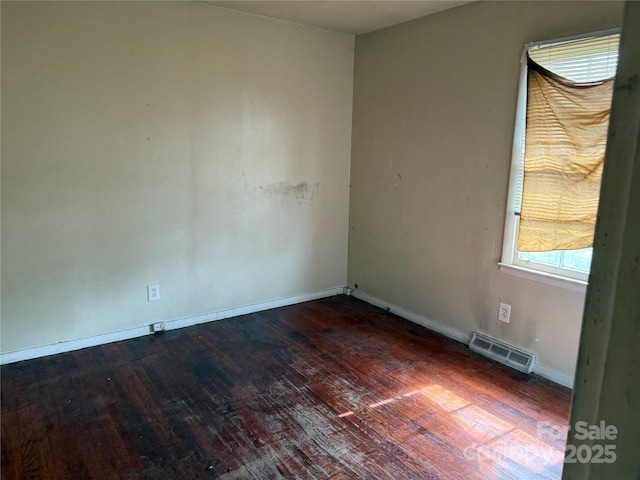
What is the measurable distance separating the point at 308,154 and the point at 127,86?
5.14 feet

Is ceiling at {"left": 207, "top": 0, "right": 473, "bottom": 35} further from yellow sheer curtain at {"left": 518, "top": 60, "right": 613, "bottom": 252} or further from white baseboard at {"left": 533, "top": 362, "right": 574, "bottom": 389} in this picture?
white baseboard at {"left": 533, "top": 362, "right": 574, "bottom": 389}

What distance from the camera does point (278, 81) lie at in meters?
3.62

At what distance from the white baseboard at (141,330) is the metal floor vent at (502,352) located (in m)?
1.58

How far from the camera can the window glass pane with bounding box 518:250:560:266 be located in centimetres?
272

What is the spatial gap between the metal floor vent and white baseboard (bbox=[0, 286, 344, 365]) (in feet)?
5.18

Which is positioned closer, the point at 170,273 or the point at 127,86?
the point at 127,86

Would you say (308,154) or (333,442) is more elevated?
(308,154)

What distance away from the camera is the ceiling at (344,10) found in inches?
120

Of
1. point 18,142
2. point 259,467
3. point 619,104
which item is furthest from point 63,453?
point 619,104

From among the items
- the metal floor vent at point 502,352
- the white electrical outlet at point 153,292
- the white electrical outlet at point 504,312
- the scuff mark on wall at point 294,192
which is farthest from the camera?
the scuff mark on wall at point 294,192

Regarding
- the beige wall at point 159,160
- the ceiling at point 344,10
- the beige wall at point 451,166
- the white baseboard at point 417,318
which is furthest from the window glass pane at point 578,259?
the beige wall at point 159,160

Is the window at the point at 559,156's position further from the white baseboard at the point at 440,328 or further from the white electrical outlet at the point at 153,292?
the white electrical outlet at the point at 153,292

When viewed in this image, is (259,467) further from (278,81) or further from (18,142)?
(278,81)

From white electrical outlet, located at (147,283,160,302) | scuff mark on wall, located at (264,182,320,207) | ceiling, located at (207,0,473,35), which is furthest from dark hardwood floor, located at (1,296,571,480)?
ceiling, located at (207,0,473,35)
